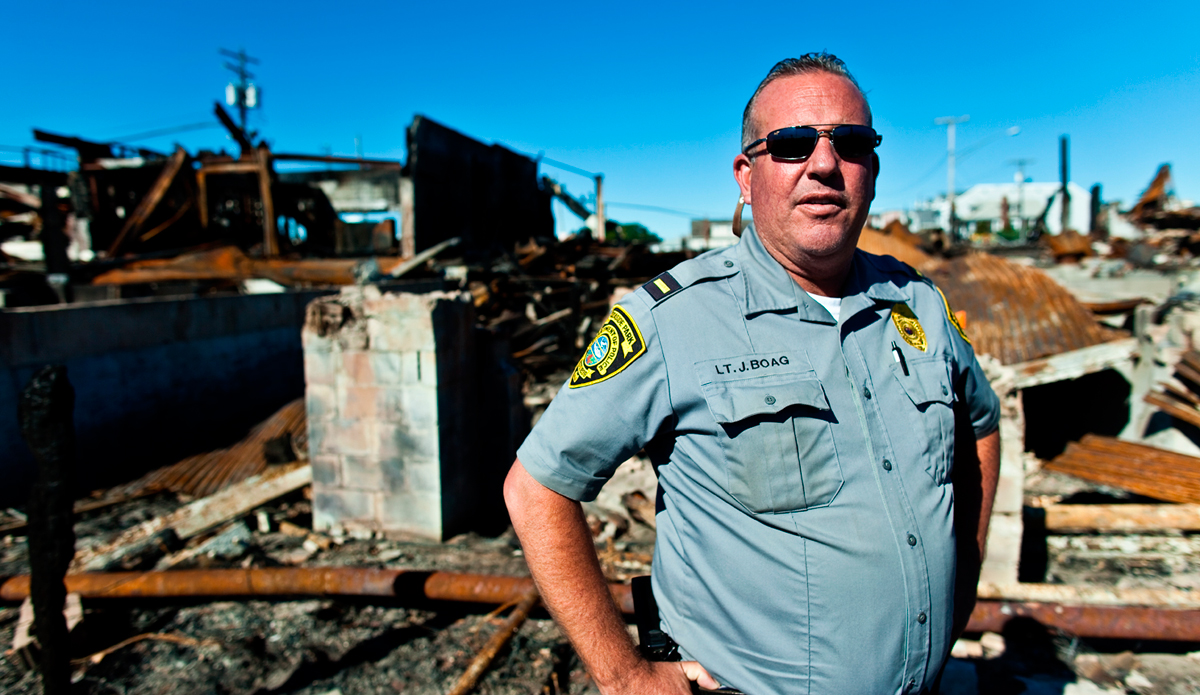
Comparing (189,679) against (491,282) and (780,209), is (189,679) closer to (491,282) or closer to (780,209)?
(780,209)

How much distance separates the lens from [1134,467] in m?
4.76

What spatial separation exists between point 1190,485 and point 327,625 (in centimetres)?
567

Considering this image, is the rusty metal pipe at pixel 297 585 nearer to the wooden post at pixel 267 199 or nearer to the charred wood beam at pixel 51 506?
the charred wood beam at pixel 51 506

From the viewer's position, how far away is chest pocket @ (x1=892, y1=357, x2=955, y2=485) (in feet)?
4.62

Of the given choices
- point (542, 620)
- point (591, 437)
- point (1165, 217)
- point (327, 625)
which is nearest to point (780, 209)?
point (591, 437)

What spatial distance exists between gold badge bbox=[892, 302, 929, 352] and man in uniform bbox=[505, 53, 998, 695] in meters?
0.07

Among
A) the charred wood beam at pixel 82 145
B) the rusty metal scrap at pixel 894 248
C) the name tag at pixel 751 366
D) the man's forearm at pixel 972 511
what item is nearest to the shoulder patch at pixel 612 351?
the name tag at pixel 751 366

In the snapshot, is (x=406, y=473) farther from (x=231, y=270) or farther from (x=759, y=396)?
(x=231, y=270)

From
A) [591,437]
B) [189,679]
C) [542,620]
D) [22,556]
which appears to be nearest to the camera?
[591,437]

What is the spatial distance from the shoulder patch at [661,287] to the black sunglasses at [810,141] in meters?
0.40

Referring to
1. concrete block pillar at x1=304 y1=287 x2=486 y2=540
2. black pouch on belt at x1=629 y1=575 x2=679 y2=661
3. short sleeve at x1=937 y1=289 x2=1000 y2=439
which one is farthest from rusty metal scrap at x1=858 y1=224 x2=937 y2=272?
black pouch on belt at x1=629 y1=575 x2=679 y2=661

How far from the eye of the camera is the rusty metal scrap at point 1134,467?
4266 mm

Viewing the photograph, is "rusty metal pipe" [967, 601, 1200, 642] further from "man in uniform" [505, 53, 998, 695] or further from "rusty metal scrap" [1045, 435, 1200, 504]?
"rusty metal scrap" [1045, 435, 1200, 504]

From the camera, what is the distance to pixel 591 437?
4.20 ft
